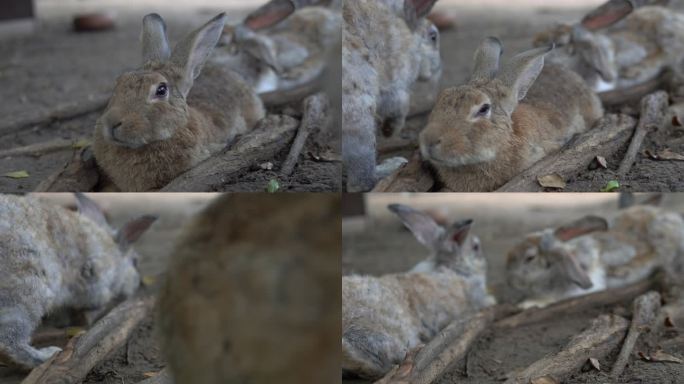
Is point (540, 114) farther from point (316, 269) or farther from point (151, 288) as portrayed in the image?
point (316, 269)

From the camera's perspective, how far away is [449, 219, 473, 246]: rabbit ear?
488 centimetres

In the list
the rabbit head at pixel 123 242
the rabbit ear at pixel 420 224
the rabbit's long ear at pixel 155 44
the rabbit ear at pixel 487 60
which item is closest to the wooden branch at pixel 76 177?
the rabbit's long ear at pixel 155 44

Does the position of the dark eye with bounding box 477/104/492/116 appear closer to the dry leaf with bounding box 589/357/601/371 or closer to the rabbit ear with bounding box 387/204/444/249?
the dry leaf with bounding box 589/357/601/371

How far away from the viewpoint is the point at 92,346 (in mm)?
3646

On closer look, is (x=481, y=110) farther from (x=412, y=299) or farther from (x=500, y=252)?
(x=500, y=252)

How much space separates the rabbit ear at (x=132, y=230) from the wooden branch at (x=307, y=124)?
5.03 ft

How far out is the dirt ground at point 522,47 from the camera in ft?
12.5

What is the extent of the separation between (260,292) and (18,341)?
2.25 m

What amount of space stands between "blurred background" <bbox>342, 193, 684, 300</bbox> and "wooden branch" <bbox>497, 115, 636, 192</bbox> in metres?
0.96

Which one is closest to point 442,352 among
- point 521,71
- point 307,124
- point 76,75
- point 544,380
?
point 544,380

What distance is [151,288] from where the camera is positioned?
478 centimetres

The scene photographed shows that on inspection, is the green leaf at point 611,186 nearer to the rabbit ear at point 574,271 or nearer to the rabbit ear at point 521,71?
the rabbit ear at point 521,71

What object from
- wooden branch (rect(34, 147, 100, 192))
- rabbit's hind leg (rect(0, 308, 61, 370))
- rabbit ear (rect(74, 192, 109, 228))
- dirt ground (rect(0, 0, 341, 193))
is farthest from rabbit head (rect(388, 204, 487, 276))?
rabbit's hind leg (rect(0, 308, 61, 370))

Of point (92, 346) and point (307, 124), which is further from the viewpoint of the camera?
point (92, 346)
